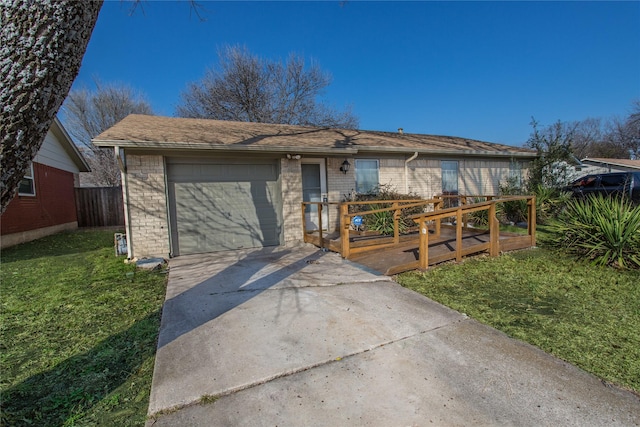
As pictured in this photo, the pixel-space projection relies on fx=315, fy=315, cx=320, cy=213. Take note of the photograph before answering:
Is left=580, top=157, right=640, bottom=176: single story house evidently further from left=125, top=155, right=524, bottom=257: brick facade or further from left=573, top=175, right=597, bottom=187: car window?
left=125, top=155, right=524, bottom=257: brick facade

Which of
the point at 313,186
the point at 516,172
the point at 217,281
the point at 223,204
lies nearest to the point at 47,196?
the point at 223,204

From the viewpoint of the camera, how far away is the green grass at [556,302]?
269cm

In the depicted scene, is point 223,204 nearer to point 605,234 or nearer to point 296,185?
point 296,185

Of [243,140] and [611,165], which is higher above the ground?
[243,140]

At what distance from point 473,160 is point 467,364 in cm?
1030

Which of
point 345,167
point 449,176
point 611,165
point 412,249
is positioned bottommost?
point 412,249

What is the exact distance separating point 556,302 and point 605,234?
2.54 m

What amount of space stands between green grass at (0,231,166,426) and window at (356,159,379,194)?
592 centimetres

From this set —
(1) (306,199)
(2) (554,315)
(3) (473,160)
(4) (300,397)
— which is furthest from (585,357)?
(3) (473,160)

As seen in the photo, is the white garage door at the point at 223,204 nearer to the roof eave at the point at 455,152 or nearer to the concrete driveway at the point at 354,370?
the roof eave at the point at 455,152

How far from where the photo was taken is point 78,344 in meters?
3.11

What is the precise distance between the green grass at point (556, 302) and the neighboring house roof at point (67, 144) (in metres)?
13.5

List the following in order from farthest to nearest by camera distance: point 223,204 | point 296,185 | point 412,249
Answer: point 296,185 → point 223,204 → point 412,249

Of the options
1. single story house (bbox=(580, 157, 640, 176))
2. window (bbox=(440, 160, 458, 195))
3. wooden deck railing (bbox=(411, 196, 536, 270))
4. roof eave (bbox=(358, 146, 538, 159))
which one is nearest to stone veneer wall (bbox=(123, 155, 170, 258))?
roof eave (bbox=(358, 146, 538, 159))
